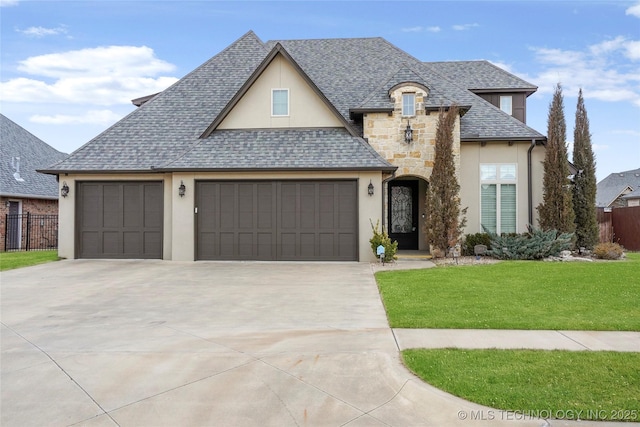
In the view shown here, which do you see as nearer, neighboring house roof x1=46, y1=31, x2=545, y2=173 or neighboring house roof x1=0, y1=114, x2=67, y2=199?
neighboring house roof x1=46, y1=31, x2=545, y2=173

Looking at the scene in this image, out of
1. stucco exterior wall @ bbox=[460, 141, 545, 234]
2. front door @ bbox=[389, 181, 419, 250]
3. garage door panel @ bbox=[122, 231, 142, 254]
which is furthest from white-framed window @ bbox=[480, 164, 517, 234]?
garage door panel @ bbox=[122, 231, 142, 254]

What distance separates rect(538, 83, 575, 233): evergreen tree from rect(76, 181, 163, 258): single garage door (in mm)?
13180

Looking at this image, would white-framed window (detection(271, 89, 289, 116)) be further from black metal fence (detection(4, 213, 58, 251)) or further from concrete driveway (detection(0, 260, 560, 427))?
black metal fence (detection(4, 213, 58, 251))

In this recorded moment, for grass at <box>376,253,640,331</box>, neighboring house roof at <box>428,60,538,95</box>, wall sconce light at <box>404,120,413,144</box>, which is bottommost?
grass at <box>376,253,640,331</box>

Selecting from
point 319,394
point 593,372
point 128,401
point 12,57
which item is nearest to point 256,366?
point 319,394

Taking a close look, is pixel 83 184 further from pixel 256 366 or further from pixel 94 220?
pixel 256 366

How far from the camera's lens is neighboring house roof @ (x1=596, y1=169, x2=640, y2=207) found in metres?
40.1

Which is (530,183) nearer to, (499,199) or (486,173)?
(499,199)

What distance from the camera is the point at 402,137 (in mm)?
14016

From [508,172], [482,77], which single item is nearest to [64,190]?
[508,172]

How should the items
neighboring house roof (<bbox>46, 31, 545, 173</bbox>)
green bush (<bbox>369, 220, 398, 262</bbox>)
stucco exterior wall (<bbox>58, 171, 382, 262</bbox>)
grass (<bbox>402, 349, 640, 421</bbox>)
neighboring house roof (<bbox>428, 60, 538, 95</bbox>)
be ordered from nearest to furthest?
1. grass (<bbox>402, 349, 640, 421</bbox>)
2. green bush (<bbox>369, 220, 398, 262</bbox>)
3. stucco exterior wall (<bbox>58, 171, 382, 262</bbox>)
4. neighboring house roof (<bbox>46, 31, 545, 173</bbox>)
5. neighboring house roof (<bbox>428, 60, 538, 95</bbox>)

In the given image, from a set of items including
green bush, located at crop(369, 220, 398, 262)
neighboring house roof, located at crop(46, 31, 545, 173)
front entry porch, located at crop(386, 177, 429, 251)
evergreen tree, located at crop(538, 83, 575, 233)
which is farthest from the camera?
front entry porch, located at crop(386, 177, 429, 251)

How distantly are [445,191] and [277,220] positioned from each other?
5553 millimetres

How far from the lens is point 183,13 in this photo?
13.8 meters
